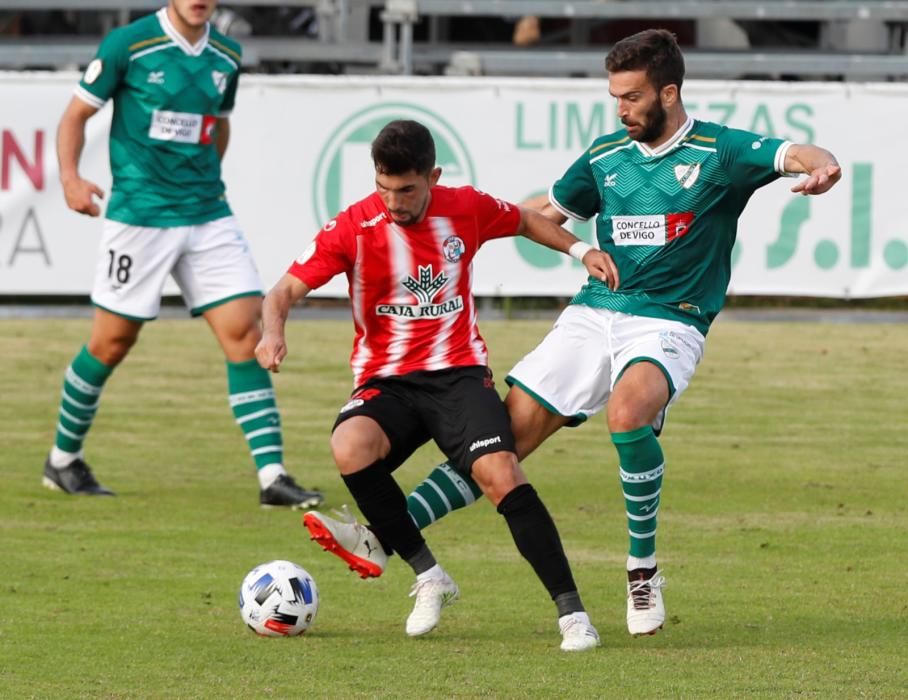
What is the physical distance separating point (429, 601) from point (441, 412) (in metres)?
0.63

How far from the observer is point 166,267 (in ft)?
29.2

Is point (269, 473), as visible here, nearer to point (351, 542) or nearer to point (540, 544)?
point (351, 542)

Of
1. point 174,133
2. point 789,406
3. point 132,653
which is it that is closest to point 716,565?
point 132,653

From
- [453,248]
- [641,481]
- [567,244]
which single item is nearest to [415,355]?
[453,248]

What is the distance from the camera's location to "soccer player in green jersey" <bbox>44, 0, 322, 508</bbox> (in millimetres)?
8789

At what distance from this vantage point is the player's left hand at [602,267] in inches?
248

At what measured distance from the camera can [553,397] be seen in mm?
6531

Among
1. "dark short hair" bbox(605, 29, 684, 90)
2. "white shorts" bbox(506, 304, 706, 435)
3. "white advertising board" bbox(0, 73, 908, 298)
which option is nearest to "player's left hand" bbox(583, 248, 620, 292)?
"white shorts" bbox(506, 304, 706, 435)

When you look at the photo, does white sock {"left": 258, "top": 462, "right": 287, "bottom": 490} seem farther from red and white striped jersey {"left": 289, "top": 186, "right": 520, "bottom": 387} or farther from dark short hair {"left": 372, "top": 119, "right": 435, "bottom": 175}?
dark short hair {"left": 372, "top": 119, "right": 435, "bottom": 175}

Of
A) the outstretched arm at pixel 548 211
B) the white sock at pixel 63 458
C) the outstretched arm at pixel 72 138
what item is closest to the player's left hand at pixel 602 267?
the outstretched arm at pixel 548 211

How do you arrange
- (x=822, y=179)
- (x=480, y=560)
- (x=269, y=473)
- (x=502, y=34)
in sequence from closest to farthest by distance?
(x=822, y=179) < (x=480, y=560) < (x=269, y=473) < (x=502, y=34)

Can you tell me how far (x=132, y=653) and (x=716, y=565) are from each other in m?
2.54

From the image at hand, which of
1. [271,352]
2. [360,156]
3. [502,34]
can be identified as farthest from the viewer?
[502,34]

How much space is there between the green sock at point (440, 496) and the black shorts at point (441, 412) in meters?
0.11
